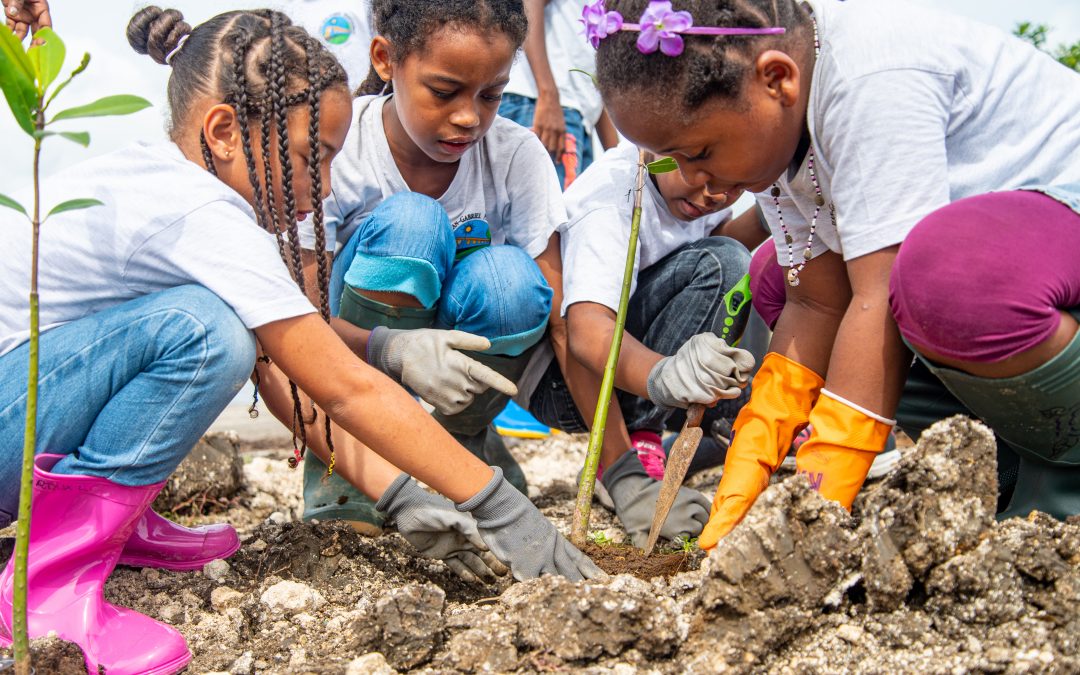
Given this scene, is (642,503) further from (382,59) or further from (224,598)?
(382,59)

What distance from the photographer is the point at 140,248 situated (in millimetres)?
1497

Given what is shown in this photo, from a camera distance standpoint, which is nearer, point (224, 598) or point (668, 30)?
point (668, 30)

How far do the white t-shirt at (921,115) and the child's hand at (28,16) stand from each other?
1767 mm

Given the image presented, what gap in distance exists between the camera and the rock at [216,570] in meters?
1.81

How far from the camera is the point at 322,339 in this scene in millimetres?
1506

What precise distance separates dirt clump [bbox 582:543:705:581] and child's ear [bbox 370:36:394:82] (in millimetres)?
1275

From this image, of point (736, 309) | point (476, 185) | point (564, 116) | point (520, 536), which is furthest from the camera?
point (564, 116)

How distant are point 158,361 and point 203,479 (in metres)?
1.03

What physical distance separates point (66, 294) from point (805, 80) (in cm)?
131

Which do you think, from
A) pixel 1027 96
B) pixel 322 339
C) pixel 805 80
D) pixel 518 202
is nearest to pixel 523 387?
pixel 518 202

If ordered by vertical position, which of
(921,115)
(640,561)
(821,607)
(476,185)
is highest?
(921,115)

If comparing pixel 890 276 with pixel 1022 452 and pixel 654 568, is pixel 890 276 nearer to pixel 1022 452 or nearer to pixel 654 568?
pixel 1022 452

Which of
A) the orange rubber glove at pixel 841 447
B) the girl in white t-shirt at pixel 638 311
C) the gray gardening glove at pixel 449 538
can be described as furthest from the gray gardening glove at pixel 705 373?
the gray gardening glove at pixel 449 538

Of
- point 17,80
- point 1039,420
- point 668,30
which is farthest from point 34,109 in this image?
point 1039,420
